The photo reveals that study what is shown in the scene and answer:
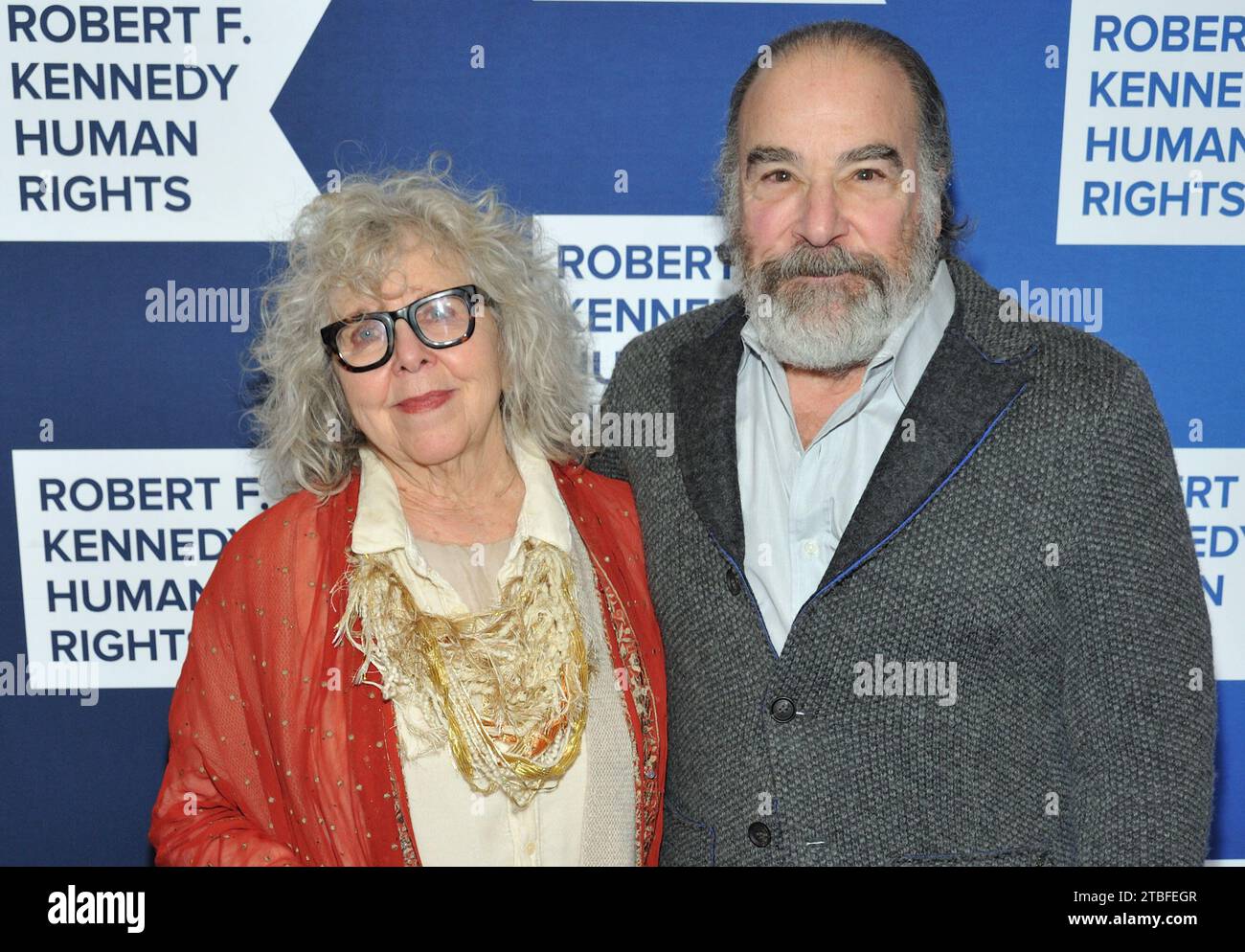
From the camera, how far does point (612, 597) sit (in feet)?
6.29

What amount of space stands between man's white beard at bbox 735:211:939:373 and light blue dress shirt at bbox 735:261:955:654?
39mm

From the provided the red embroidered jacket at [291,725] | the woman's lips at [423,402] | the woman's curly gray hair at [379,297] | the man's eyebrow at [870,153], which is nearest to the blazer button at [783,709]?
the red embroidered jacket at [291,725]

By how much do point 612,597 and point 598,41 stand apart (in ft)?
4.10

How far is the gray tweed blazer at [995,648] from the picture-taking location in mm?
1576

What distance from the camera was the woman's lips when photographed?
182 centimetres

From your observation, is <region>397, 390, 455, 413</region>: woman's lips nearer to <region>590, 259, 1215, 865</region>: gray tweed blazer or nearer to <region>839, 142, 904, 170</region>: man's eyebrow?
<region>590, 259, 1215, 865</region>: gray tweed blazer

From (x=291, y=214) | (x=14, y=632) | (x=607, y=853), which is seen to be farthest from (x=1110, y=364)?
(x=14, y=632)

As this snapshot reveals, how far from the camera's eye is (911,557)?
64.2 inches

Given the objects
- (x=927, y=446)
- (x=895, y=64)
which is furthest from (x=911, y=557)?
(x=895, y=64)

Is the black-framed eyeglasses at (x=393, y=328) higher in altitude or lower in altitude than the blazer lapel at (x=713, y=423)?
higher

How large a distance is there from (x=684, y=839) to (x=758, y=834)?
20 cm

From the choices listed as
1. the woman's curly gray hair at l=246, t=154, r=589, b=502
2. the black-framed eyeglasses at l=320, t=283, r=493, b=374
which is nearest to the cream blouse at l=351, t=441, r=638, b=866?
the woman's curly gray hair at l=246, t=154, r=589, b=502

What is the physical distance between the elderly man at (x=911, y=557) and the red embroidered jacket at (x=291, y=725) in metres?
0.11

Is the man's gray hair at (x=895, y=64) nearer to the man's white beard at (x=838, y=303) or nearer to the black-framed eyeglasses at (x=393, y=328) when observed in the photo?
the man's white beard at (x=838, y=303)
